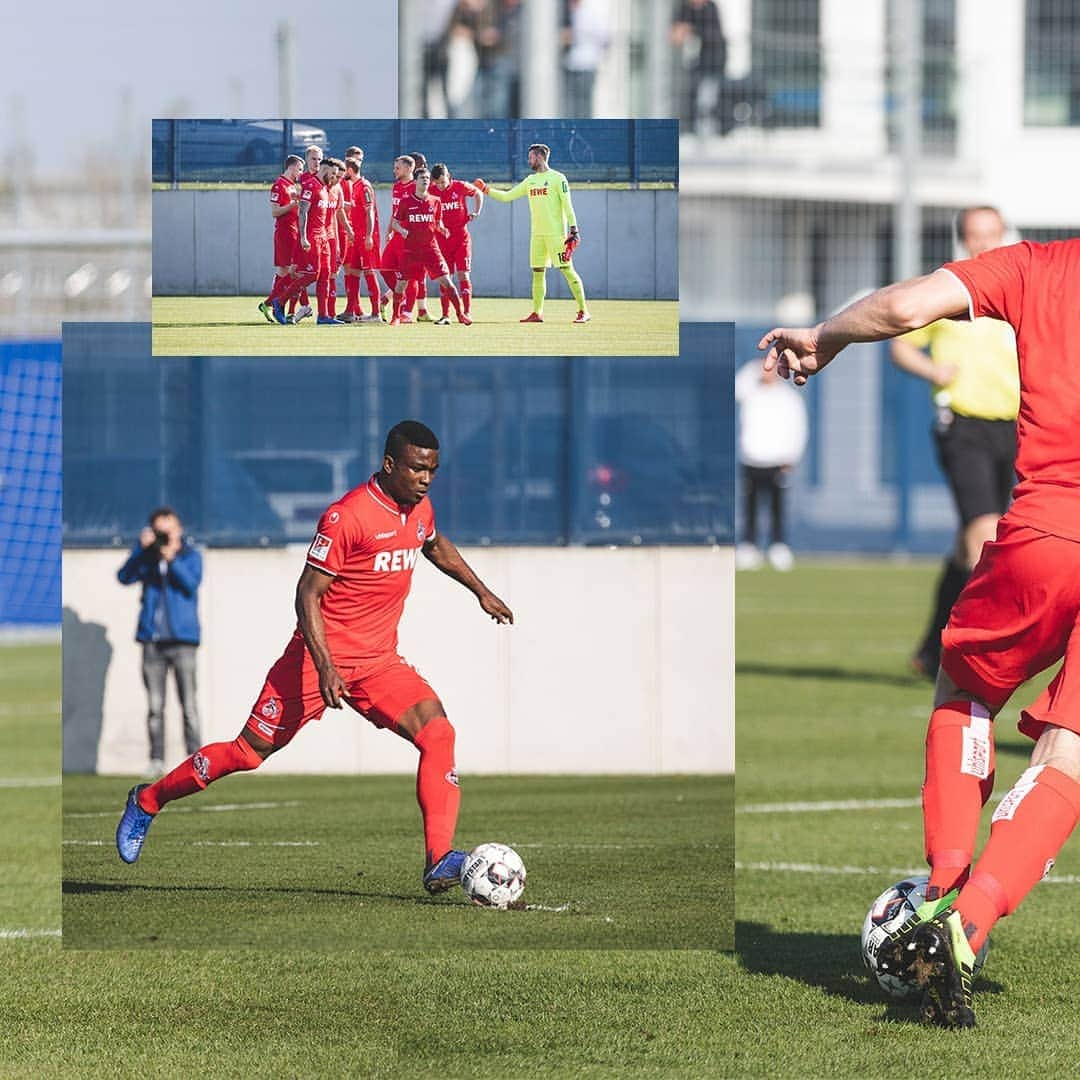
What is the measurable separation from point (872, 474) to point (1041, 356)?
22.7 m

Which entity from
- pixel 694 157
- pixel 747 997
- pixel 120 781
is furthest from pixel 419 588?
pixel 694 157

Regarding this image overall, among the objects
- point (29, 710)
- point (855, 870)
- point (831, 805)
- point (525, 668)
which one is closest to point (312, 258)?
point (525, 668)

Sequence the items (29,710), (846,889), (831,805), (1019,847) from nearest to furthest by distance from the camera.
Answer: (1019,847) → (846,889) → (831,805) → (29,710)

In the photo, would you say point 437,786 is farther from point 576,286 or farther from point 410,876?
point 576,286

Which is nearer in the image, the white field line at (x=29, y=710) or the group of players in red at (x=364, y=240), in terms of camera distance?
A: the group of players in red at (x=364, y=240)

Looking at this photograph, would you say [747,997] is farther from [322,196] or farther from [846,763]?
[846,763]

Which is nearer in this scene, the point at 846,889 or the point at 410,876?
the point at 410,876

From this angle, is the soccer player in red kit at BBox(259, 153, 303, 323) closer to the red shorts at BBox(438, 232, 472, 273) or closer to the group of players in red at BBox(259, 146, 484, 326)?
the group of players in red at BBox(259, 146, 484, 326)

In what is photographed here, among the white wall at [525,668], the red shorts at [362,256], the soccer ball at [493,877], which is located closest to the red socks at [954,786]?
Result: the white wall at [525,668]

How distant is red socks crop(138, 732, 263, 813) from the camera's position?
5.90 metres

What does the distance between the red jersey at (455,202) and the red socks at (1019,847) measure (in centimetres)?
201

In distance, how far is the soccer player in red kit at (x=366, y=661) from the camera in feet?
19.2

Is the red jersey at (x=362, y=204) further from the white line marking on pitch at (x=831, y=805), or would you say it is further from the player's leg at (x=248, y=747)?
the white line marking on pitch at (x=831, y=805)

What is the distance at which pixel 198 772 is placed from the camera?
19.4 ft
